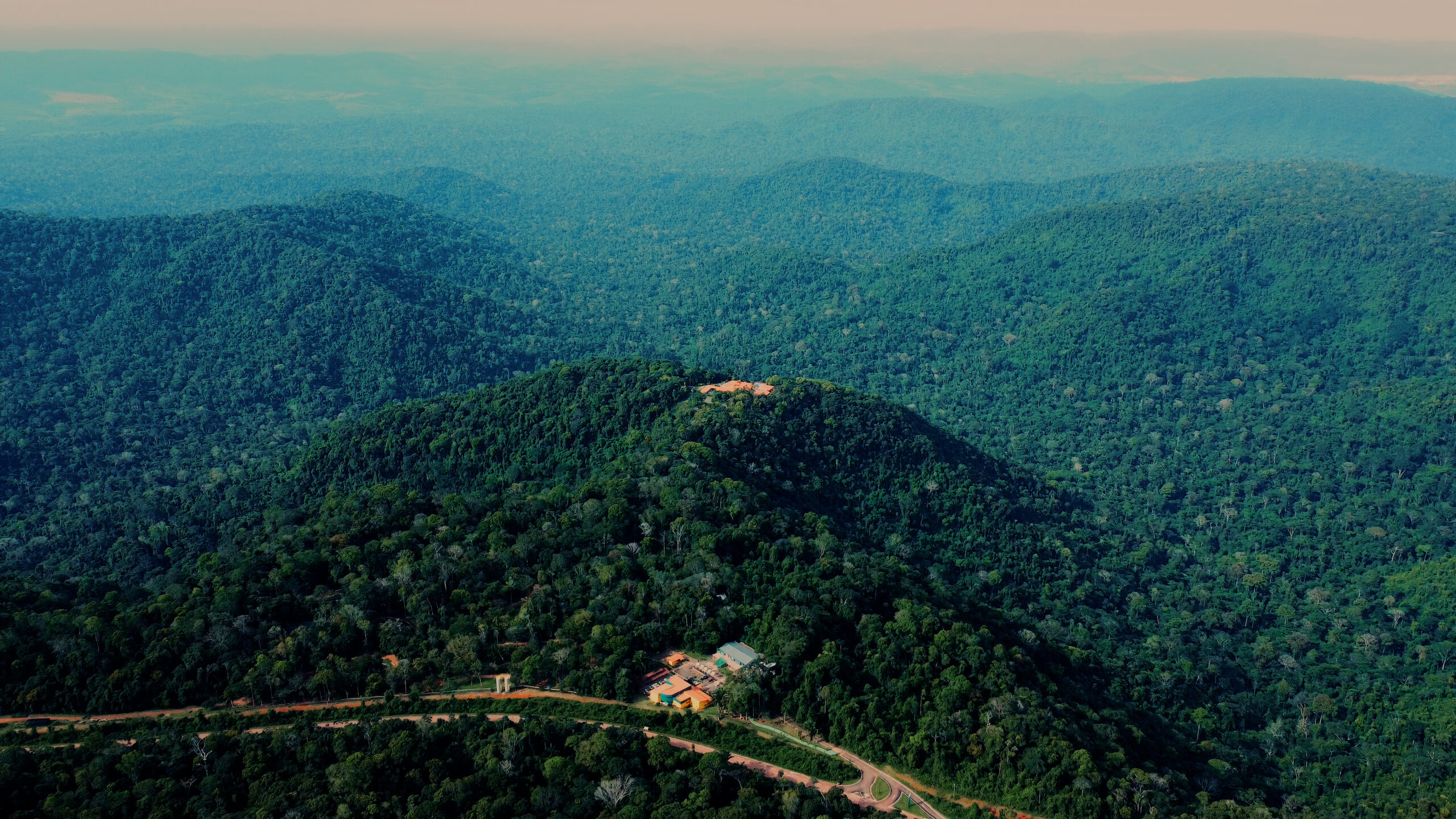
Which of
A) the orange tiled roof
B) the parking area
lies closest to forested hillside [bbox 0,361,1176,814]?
the parking area

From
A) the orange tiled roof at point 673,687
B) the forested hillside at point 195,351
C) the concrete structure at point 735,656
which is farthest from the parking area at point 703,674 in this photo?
the forested hillside at point 195,351

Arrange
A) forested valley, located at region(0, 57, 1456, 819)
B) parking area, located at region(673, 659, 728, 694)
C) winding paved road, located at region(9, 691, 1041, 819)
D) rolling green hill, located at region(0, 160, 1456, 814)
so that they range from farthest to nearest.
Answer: rolling green hill, located at region(0, 160, 1456, 814), parking area, located at region(673, 659, 728, 694), forested valley, located at region(0, 57, 1456, 819), winding paved road, located at region(9, 691, 1041, 819)

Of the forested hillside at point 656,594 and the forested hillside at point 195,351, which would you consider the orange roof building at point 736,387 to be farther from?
the forested hillside at point 195,351

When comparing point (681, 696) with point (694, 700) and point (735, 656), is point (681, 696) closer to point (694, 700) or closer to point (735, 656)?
→ point (694, 700)

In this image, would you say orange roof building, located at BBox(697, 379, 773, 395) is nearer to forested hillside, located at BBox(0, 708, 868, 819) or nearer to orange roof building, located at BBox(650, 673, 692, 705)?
orange roof building, located at BBox(650, 673, 692, 705)

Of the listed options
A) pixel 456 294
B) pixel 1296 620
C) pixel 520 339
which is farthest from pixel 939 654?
pixel 456 294
